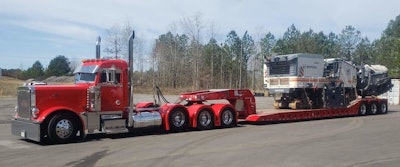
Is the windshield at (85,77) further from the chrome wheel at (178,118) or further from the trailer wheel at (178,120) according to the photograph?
the chrome wheel at (178,118)

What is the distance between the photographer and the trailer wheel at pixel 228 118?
18.5m

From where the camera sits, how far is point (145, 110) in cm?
1669

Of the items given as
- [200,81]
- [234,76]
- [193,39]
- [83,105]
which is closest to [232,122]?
[83,105]

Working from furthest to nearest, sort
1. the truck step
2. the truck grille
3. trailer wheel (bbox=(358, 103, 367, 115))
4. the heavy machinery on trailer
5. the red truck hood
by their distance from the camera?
trailer wheel (bbox=(358, 103, 367, 115))
the heavy machinery on trailer
the truck step
the truck grille
the red truck hood

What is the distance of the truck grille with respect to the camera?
1421cm

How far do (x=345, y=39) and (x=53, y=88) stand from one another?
260 ft

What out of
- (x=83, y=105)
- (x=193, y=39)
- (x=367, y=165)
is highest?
(x=193, y=39)

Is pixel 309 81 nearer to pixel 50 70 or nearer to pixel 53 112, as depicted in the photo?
pixel 53 112

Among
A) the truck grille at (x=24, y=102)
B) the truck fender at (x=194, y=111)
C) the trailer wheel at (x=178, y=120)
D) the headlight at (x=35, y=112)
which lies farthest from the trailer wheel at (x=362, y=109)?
the truck grille at (x=24, y=102)

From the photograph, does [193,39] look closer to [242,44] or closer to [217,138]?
[242,44]

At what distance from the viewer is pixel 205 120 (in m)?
18.0

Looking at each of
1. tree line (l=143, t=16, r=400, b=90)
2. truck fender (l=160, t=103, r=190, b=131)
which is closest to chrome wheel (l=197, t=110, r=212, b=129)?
truck fender (l=160, t=103, r=190, b=131)

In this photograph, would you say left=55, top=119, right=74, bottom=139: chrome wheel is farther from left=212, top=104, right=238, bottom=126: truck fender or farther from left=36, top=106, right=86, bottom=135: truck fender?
left=212, top=104, right=238, bottom=126: truck fender

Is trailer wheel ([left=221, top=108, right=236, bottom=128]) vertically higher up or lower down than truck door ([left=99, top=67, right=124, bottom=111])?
lower down
